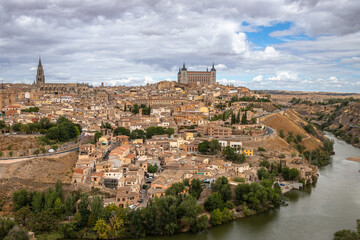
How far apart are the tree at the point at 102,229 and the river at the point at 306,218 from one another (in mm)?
1878

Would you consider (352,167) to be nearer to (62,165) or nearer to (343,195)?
(343,195)

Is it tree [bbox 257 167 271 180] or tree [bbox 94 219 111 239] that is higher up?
tree [bbox 257 167 271 180]

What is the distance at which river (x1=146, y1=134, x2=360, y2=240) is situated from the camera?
1515 centimetres

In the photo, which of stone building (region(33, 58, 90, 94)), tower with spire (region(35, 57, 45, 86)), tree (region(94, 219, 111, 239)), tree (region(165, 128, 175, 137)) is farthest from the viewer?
tower with spire (region(35, 57, 45, 86))

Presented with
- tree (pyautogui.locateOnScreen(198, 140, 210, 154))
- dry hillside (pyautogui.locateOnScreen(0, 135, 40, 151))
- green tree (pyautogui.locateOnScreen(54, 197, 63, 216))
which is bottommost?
green tree (pyautogui.locateOnScreen(54, 197, 63, 216))

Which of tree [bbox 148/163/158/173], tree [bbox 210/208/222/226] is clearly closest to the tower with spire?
tree [bbox 148/163/158/173]

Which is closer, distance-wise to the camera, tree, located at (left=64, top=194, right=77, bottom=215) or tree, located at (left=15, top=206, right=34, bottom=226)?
tree, located at (left=15, top=206, right=34, bottom=226)

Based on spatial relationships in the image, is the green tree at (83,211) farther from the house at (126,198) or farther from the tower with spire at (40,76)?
the tower with spire at (40,76)

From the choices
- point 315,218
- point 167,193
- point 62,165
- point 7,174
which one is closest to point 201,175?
point 167,193

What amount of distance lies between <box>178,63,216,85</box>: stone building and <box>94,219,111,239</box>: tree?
54775 millimetres

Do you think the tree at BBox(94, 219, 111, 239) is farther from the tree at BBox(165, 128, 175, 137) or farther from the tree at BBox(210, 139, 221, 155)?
the tree at BBox(165, 128, 175, 137)

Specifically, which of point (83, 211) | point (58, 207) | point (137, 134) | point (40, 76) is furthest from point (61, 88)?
point (83, 211)

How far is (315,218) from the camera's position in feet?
55.4

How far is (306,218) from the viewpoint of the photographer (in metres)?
16.9
